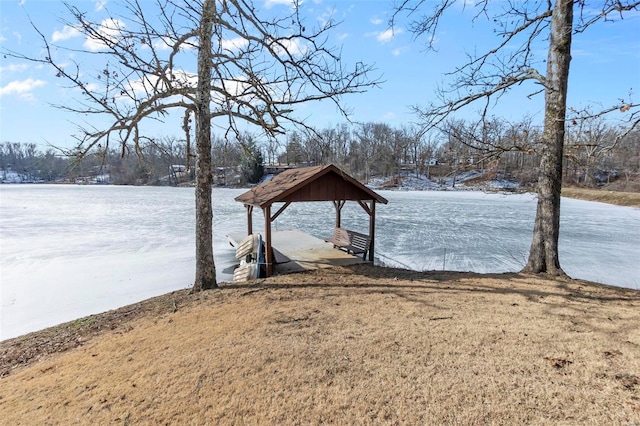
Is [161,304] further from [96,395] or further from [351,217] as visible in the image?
[351,217]

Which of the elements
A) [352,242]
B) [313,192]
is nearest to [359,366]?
[313,192]

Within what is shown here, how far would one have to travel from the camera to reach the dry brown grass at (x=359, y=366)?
2.45 metres

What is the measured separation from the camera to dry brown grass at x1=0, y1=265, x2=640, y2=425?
245cm

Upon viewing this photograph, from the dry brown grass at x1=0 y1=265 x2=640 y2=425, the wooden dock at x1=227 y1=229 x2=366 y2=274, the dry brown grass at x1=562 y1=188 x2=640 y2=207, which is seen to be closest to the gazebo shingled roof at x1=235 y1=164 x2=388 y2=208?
the wooden dock at x1=227 y1=229 x2=366 y2=274

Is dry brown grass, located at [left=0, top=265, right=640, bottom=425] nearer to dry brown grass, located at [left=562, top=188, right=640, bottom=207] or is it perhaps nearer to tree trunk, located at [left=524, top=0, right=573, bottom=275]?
tree trunk, located at [left=524, top=0, right=573, bottom=275]

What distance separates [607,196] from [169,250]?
3523 centimetres

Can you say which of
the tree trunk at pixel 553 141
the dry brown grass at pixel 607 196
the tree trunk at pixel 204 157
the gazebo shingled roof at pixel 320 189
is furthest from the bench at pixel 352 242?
the dry brown grass at pixel 607 196

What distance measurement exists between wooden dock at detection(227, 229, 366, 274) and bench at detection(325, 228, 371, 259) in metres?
0.18

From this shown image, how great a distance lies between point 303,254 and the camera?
31.9ft

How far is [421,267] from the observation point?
8.86 m

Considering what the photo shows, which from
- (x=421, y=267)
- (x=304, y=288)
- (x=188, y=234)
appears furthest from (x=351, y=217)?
(x=304, y=288)

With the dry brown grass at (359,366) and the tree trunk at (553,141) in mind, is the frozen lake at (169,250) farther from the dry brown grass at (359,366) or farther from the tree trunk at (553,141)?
the dry brown grass at (359,366)

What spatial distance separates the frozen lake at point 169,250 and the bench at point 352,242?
36.6 inches

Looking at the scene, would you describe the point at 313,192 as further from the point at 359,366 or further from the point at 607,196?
the point at 607,196
